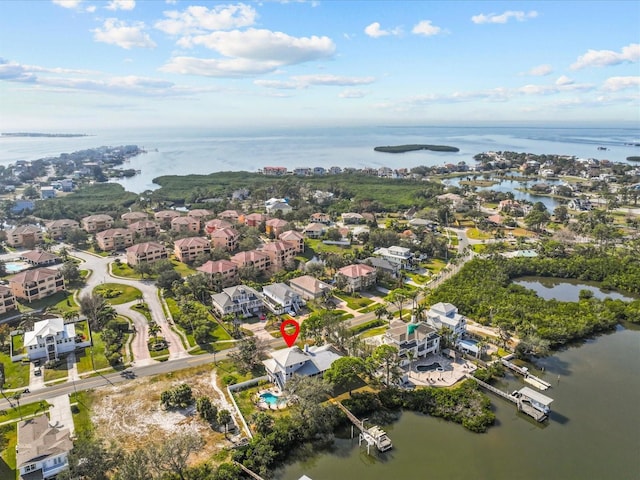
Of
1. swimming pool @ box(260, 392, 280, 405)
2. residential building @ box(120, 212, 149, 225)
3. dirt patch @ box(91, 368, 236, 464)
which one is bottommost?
swimming pool @ box(260, 392, 280, 405)

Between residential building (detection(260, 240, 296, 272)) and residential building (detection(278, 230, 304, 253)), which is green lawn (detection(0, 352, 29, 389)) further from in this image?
residential building (detection(278, 230, 304, 253))

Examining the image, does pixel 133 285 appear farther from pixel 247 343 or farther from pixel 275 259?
pixel 247 343

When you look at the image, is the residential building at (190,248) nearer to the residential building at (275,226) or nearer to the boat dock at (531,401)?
the residential building at (275,226)

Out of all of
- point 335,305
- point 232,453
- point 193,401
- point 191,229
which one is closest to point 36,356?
point 193,401

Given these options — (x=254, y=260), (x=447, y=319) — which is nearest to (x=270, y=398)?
(x=447, y=319)

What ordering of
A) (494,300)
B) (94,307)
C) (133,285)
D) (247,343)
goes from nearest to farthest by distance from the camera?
(247,343)
(94,307)
(494,300)
(133,285)

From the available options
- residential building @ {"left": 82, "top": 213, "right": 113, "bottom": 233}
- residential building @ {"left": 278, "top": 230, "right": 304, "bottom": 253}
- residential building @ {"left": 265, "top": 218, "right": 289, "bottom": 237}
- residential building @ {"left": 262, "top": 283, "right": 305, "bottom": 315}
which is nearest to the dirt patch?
residential building @ {"left": 262, "top": 283, "right": 305, "bottom": 315}

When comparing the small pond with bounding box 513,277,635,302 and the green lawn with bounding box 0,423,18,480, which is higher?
the green lawn with bounding box 0,423,18,480

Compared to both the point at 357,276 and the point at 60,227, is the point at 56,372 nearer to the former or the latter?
the point at 357,276
